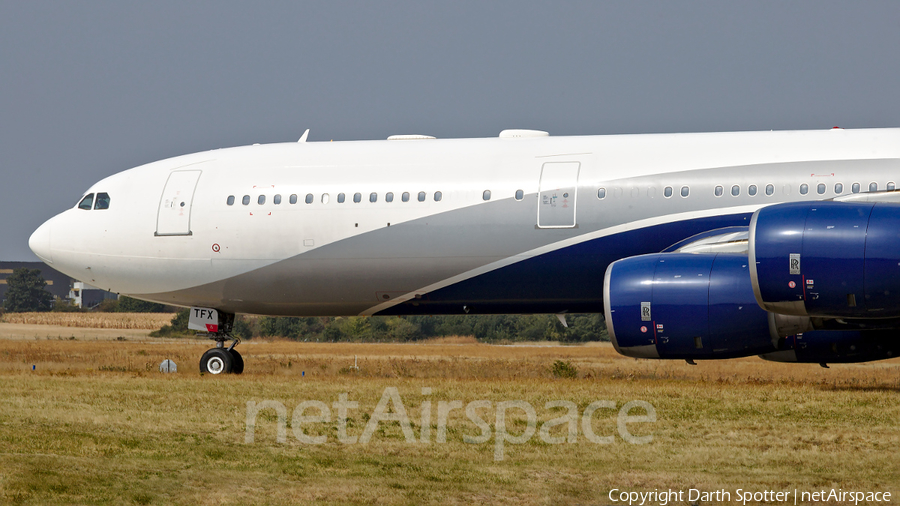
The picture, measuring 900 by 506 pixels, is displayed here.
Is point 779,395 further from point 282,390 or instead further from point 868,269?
point 282,390

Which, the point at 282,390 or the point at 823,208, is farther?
the point at 282,390

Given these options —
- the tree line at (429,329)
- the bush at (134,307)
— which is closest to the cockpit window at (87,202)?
the tree line at (429,329)

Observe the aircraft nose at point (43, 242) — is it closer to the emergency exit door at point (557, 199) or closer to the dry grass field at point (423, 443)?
the dry grass field at point (423, 443)

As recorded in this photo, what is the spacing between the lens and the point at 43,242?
18359mm

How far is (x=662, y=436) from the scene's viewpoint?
10211mm

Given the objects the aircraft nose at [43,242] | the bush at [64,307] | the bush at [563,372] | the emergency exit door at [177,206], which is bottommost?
the bush at [64,307]

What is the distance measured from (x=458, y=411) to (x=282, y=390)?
375 cm

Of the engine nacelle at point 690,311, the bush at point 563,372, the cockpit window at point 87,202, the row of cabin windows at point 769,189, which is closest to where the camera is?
the engine nacelle at point 690,311

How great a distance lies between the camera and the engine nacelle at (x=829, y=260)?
1116 centimetres

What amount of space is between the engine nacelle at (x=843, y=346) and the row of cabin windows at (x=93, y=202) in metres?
12.5

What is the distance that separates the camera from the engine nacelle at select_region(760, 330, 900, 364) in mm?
14883

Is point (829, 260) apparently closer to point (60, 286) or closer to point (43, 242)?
point (43, 242)

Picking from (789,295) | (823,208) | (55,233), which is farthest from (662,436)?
(55,233)

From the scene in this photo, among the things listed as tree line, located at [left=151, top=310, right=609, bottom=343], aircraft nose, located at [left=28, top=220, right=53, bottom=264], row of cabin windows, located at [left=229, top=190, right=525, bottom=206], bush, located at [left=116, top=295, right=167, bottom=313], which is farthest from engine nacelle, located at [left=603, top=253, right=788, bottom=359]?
bush, located at [left=116, top=295, right=167, bottom=313]
